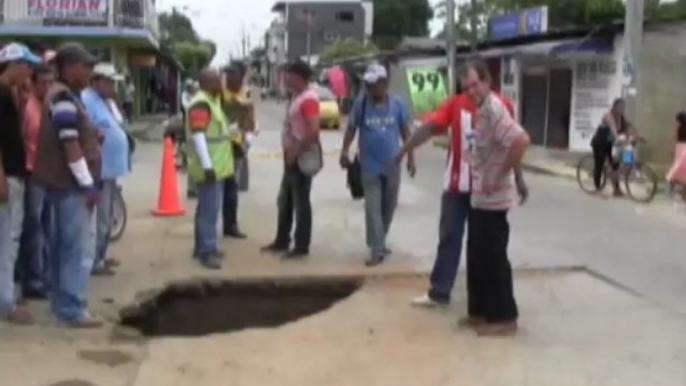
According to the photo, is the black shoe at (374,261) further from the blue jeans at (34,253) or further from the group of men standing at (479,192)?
the blue jeans at (34,253)

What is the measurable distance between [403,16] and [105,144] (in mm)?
114049

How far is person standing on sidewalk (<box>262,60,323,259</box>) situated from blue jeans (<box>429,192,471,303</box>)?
2.13 metres

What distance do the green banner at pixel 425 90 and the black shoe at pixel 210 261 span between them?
20016mm

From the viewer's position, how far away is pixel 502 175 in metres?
7.91

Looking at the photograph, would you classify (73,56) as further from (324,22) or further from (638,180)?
(324,22)

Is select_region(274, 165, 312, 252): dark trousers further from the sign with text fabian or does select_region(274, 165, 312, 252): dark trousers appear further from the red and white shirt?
the sign with text fabian

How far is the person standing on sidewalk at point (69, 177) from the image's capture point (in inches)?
303

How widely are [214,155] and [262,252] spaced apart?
1.27 m

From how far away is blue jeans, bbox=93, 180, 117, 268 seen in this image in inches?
392

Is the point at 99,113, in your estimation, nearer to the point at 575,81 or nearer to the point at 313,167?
the point at 313,167

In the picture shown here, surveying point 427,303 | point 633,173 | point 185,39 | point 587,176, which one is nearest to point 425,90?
point 587,176

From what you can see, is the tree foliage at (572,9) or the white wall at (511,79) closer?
the white wall at (511,79)

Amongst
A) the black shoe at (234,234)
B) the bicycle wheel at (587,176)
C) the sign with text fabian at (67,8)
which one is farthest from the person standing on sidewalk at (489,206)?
the sign with text fabian at (67,8)

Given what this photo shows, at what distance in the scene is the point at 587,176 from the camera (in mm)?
20391
